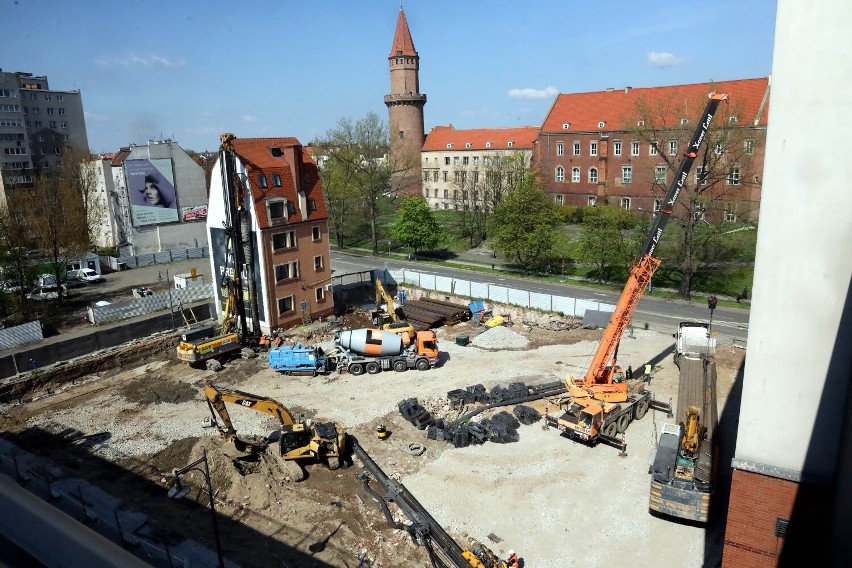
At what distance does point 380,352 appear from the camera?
1133 inches

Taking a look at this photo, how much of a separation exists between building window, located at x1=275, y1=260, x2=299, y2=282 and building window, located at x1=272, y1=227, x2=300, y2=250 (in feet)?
3.46

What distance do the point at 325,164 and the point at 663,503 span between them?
54995 millimetres

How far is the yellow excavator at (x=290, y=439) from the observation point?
20141 mm

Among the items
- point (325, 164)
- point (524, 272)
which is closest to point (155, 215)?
point (325, 164)

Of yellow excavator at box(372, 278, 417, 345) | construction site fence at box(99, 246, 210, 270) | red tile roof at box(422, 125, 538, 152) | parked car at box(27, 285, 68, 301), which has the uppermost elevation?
red tile roof at box(422, 125, 538, 152)

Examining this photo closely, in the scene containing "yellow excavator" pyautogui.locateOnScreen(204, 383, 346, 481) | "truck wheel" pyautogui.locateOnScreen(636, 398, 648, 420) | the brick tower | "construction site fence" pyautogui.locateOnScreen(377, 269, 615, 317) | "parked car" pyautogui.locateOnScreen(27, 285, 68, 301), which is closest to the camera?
"yellow excavator" pyautogui.locateOnScreen(204, 383, 346, 481)

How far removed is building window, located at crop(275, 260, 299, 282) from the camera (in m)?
34.7

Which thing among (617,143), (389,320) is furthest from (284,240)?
(617,143)

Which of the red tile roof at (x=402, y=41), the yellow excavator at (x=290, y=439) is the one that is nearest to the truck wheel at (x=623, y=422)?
the yellow excavator at (x=290, y=439)

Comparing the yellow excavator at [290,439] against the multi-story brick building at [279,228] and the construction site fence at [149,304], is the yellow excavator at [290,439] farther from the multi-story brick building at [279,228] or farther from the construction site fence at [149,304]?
the construction site fence at [149,304]

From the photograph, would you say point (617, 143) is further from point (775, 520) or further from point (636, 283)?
point (775, 520)

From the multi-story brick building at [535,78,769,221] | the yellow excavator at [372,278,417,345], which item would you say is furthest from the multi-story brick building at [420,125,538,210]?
the yellow excavator at [372,278,417,345]

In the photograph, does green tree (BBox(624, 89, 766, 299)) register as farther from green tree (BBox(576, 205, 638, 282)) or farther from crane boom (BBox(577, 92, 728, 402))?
crane boom (BBox(577, 92, 728, 402))

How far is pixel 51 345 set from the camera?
102 ft
